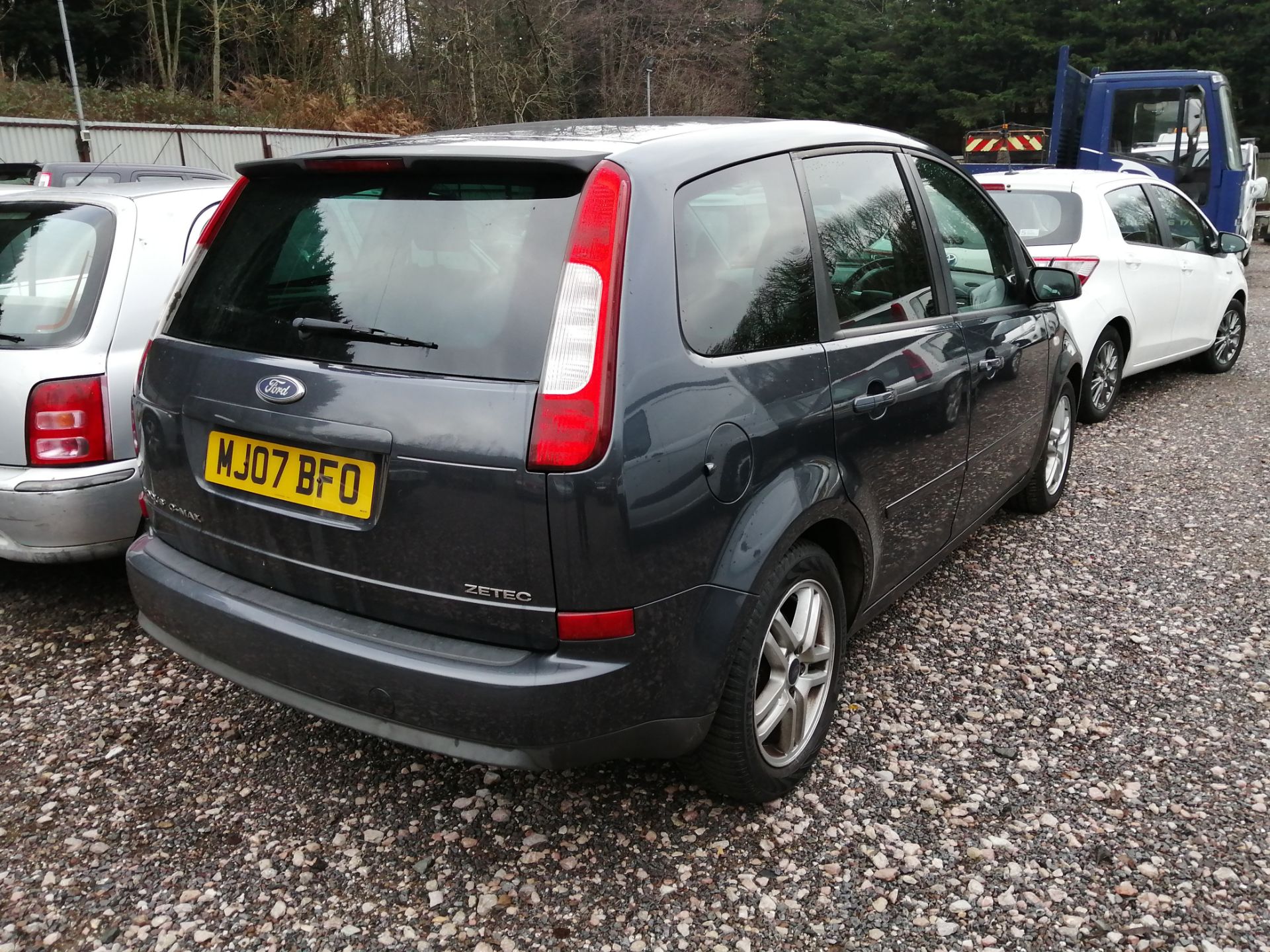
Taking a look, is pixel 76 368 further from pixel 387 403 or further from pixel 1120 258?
pixel 1120 258

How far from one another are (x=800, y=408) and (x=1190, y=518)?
3343 mm

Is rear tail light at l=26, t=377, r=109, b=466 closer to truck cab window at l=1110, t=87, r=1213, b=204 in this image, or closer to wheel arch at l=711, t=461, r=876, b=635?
wheel arch at l=711, t=461, r=876, b=635

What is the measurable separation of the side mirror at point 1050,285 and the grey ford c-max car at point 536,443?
1462 mm

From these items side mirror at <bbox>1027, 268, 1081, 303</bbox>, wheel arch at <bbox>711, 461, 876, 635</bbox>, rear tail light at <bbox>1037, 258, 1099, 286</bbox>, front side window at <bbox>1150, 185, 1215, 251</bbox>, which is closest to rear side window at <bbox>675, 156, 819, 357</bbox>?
wheel arch at <bbox>711, 461, 876, 635</bbox>

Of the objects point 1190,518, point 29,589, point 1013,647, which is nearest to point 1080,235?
point 1190,518

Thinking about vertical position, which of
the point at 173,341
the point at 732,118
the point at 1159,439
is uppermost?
the point at 732,118

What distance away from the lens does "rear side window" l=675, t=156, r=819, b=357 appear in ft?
7.45

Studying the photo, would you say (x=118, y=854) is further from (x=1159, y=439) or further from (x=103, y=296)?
(x=1159, y=439)

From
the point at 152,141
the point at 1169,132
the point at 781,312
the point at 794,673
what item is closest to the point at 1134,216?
the point at 781,312

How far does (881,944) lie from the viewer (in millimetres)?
2223

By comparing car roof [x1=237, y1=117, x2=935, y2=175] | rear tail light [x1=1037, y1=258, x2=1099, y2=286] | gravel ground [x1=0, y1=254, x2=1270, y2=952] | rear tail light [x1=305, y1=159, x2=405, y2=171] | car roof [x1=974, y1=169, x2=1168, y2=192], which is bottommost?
gravel ground [x1=0, y1=254, x2=1270, y2=952]

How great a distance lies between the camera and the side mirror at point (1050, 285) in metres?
4.03

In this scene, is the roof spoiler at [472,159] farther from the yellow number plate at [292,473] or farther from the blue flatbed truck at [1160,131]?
the blue flatbed truck at [1160,131]

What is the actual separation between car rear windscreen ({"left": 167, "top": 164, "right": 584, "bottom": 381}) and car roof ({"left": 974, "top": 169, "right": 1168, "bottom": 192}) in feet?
17.7
